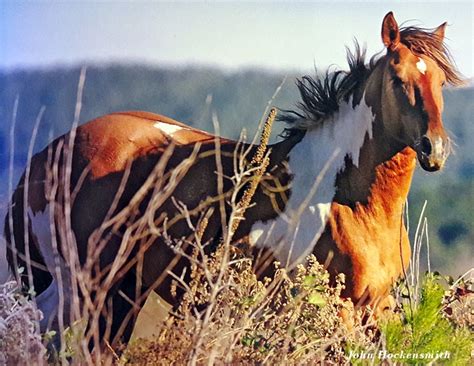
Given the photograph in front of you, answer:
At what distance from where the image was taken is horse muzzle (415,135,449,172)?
16.1 ft

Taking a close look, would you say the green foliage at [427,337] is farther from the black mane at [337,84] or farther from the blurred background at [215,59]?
the black mane at [337,84]

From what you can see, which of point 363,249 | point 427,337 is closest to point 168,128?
point 363,249

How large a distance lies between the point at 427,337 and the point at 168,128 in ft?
6.32

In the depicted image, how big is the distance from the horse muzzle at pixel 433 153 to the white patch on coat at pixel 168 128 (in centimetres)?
152

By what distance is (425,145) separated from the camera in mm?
4980

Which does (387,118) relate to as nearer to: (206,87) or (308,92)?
(308,92)

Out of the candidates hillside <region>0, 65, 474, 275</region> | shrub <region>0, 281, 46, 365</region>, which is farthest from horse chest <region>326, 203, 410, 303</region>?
shrub <region>0, 281, 46, 365</region>

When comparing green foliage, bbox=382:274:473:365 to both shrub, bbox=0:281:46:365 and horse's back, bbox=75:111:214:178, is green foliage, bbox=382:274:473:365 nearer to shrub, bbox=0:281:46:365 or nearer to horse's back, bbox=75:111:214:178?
horse's back, bbox=75:111:214:178

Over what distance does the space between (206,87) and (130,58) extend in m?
0.45

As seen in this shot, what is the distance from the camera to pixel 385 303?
5312 mm

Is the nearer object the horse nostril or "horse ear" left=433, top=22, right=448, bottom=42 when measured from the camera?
the horse nostril

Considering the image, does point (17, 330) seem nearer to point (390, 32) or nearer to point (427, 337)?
point (427, 337)

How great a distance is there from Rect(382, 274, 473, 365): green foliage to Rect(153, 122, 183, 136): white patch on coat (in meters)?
1.71

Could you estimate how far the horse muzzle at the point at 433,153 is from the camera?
4906 millimetres
